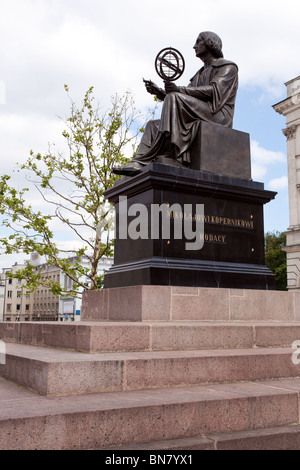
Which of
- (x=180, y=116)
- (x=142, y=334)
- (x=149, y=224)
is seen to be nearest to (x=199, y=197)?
(x=149, y=224)

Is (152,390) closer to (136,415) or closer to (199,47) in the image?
(136,415)

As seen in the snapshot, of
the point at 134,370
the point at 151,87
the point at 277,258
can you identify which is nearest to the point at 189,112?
the point at 151,87

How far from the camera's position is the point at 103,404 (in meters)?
3.27

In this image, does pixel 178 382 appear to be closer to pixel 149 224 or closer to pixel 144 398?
pixel 144 398

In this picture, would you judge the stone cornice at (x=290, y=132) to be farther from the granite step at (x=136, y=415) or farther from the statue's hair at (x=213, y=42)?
the granite step at (x=136, y=415)

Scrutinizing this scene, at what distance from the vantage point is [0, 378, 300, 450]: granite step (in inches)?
114

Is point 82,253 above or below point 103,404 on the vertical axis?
above

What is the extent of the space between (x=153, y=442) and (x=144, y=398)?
0.36m

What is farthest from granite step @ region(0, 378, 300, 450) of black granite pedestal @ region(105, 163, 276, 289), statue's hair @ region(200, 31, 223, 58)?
statue's hair @ region(200, 31, 223, 58)

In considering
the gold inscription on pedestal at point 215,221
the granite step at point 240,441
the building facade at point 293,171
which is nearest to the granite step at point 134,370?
the granite step at point 240,441

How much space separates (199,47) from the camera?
8766mm

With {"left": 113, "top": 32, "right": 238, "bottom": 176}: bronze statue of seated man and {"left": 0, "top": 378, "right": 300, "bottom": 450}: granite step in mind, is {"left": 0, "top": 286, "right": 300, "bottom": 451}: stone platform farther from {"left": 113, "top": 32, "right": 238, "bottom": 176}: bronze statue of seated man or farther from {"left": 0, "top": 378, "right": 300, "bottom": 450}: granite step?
{"left": 113, "top": 32, "right": 238, "bottom": 176}: bronze statue of seated man

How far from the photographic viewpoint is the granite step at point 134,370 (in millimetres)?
3645

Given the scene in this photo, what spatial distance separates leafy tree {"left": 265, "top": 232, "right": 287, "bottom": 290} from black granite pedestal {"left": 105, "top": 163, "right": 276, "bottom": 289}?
35.8 meters
